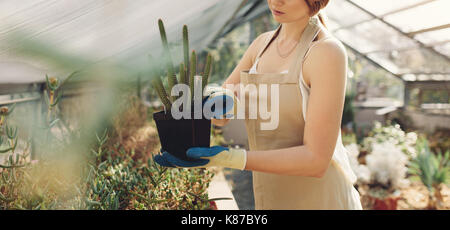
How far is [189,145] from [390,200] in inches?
117

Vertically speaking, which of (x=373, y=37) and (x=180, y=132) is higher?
(x=373, y=37)

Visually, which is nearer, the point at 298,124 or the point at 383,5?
the point at 298,124

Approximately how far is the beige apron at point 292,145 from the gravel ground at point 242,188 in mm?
2083

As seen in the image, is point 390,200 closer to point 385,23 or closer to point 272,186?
point 272,186

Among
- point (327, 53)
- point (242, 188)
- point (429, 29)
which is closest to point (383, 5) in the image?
point (429, 29)

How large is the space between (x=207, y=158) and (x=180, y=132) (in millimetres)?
112

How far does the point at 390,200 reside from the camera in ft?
10.4

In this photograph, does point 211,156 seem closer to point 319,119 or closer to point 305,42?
point 319,119

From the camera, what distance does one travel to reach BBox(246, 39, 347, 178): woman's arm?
847mm

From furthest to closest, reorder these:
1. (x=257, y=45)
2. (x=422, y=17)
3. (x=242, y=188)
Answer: (x=422, y=17)
(x=242, y=188)
(x=257, y=45)

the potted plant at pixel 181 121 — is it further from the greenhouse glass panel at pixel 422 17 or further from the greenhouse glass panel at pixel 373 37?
the greenhouse glass panel at pixel 373 37

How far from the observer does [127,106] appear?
3.13m

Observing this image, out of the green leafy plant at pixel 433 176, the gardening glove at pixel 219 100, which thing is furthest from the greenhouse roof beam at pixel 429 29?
the gardening glove at pixel 219 100

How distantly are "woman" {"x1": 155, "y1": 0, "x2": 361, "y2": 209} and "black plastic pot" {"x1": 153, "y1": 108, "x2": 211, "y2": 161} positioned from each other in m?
0.02
